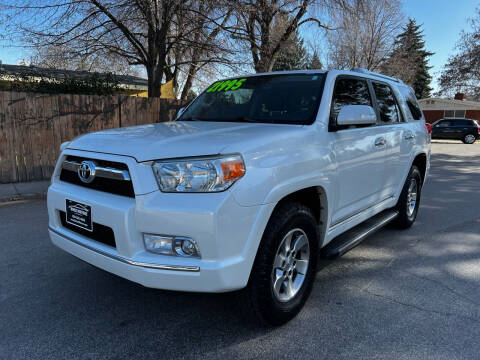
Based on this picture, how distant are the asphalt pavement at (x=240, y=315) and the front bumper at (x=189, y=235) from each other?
21.1 inches

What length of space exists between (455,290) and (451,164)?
11.7 m

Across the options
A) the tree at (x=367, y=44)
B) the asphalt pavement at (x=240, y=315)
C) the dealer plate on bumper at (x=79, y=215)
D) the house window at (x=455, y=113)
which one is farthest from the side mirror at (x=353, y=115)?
the house window at (x=455, y=113)

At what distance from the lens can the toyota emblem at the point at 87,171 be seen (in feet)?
8.25

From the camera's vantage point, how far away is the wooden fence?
26.3ft

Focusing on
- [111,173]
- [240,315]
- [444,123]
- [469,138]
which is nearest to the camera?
[111,173]

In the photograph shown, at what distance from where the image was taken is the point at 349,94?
3584mm

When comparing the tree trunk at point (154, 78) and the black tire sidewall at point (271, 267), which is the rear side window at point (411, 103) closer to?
the black tire sidewall at point (271, 267)

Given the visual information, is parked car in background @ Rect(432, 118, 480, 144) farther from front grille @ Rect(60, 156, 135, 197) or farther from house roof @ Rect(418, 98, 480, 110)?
front grille @ Rect(60, 156, 135, 197)

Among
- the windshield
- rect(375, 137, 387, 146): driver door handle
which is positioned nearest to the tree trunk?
the windshield

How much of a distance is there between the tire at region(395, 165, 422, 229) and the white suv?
4.18 feet

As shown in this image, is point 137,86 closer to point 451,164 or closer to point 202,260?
point 451,164

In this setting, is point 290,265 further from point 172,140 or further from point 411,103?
point 411,103

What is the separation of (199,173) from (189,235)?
0.37 meters

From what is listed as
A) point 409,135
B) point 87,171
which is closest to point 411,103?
point 409,135
